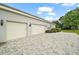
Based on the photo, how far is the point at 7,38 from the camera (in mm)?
11500

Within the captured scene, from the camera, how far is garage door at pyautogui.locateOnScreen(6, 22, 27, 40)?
465 inches

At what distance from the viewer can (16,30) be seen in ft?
43.1

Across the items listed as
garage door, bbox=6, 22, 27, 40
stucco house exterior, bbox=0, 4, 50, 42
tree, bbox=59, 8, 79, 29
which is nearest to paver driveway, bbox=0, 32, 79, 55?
stucco house exterior, bbox=0, 4, 50, 42

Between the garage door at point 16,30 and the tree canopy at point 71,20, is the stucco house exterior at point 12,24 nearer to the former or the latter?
the garage door at point 16,30

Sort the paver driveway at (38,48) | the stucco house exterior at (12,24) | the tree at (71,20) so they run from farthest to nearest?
1. the tree at (71,20)
2. the stucco house exterior at (12,24)
3. the paver driveway at (38,48)

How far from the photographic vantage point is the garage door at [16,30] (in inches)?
465

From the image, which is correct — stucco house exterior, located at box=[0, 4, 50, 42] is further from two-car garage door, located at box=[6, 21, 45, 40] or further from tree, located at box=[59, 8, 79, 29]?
tree, located at box=[59, 8, 79, 29]

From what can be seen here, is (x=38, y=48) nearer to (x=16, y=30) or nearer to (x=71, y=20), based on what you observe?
(x=16, y=30)

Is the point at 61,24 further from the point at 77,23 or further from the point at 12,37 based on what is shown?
the point at 12,37

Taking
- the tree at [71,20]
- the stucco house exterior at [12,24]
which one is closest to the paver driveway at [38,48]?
the stucco house exterior at [12,24]

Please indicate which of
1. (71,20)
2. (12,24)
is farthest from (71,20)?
(12,24)
